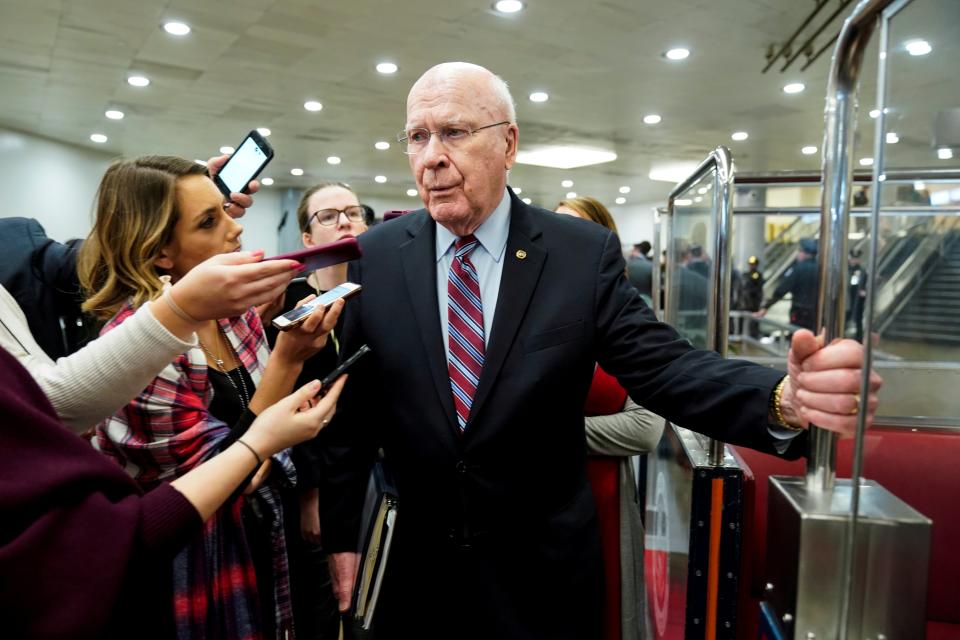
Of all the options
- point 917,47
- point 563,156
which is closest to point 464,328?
point 917,47

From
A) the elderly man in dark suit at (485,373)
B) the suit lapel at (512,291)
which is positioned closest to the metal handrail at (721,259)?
the elderly man in dark suit at (485,373)

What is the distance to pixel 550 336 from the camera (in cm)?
142

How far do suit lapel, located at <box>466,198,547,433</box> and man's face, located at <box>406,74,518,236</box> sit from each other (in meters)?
0.11

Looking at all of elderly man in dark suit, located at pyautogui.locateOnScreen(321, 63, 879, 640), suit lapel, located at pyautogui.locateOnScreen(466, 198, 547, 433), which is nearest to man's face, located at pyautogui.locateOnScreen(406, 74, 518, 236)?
elderly man in dark suit, located at pyautogui.locateOnScreen(321, 63, 879, 640)

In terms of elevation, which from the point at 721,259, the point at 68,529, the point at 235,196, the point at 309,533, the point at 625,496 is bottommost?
the point at 309,533

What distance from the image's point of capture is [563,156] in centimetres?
1234

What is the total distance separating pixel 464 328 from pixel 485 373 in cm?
13

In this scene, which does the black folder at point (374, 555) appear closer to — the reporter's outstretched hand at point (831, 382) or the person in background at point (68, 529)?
the person in background at point (68, 529)

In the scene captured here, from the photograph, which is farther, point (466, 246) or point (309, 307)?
point (466, 246)

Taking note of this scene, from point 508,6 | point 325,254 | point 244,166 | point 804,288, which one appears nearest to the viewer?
point 325,254

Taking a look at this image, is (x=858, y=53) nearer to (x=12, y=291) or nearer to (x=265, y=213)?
(x=12, y=291)

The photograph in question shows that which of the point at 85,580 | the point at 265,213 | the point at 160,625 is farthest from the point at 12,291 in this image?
the point at 265,213

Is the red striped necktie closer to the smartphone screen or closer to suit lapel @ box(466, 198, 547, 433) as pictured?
suit lapel @ box(466, 198, 547, 433)

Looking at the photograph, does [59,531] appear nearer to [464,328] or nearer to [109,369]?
[109,369]
